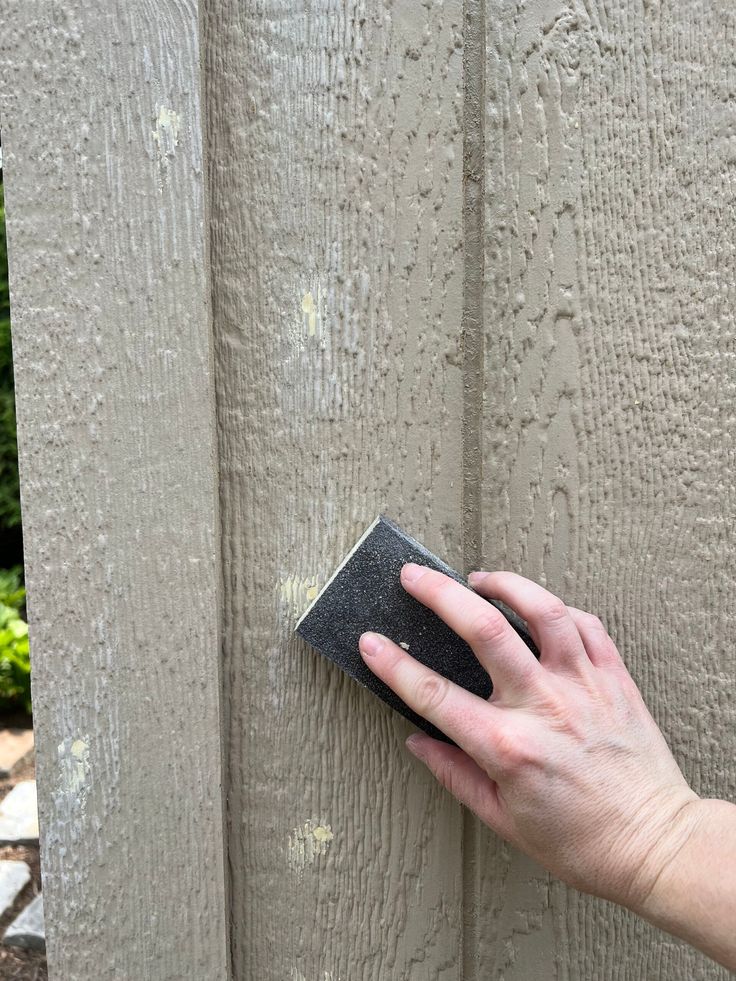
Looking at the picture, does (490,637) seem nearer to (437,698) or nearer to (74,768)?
(437,698)

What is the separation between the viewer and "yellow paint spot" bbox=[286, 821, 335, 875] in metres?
0.84

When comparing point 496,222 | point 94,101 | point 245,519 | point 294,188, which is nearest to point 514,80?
point 496,222

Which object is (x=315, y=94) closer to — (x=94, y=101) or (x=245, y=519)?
(x=94, y=101)

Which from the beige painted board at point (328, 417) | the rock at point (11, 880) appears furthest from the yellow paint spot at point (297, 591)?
the rock at point (11, 880)

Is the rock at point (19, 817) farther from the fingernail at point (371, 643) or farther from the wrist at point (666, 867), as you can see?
the wrist at point (666, 867)

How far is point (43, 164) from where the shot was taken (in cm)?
73

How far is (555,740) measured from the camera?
69cm

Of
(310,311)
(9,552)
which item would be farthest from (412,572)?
(9,552)

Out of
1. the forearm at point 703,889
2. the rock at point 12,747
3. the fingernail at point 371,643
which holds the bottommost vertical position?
the rock at point 12,747

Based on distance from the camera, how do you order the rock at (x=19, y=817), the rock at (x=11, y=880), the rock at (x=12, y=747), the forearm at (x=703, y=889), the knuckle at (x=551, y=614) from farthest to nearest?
the rock at (x=12, y=747) < the rock at (x=19, y=817) < the rock at (x=11, y=880) < the knuckle at (x=551, y=614) < the forearm at (x=703, y=889)

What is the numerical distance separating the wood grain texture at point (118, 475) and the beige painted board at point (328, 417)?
0.05 meters

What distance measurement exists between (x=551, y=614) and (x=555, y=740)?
0.38 feet

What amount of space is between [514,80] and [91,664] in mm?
767

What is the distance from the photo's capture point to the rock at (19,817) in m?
3.11
